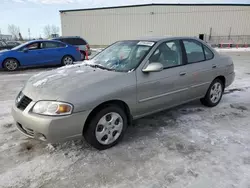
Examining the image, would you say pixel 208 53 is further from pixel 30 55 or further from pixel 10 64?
pixel 10 64

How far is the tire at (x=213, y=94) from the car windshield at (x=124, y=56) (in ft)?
6.08

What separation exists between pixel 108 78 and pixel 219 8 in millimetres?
33140

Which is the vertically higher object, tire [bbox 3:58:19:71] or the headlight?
the headlight

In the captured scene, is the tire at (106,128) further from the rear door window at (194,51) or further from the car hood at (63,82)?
the rear door window at (194,51)

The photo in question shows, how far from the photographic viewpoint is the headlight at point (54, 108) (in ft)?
8.73

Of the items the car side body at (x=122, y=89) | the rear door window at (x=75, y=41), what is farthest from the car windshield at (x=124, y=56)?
the rear door window at (x=75, y=41)

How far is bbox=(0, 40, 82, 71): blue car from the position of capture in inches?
382

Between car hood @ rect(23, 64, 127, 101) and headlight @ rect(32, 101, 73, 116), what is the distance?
0.07 m

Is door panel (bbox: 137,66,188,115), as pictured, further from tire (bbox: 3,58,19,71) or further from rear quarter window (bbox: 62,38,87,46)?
rear quarter window (bbox: 62,38,87,46)

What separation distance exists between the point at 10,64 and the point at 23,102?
25.8 ft

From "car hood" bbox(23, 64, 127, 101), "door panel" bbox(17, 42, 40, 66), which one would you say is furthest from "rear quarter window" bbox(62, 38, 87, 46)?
"car hood" bbox(23, 64, 127, 101)

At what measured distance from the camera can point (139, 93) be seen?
3330 millimetres

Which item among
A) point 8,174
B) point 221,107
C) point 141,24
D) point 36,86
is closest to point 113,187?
point 8,174

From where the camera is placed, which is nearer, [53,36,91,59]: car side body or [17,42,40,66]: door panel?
[17,42,40,66]: door panel
